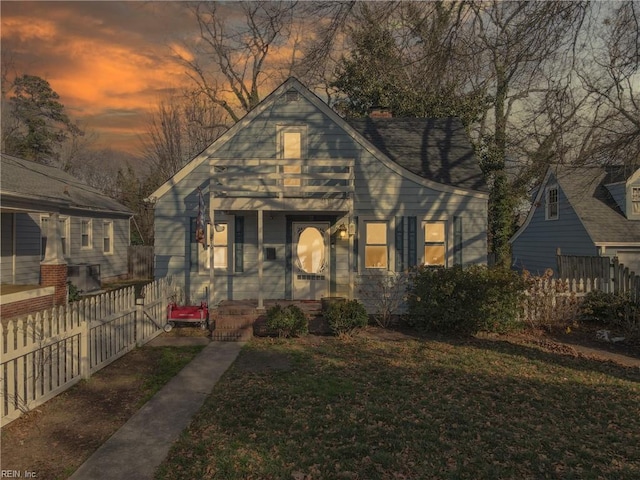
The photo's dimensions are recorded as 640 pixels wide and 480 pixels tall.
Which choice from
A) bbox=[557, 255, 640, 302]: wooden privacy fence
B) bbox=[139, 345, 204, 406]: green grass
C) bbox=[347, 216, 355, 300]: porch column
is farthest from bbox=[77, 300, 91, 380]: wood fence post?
bbox=[557, 255, 640, 302]: wooden privacy fence

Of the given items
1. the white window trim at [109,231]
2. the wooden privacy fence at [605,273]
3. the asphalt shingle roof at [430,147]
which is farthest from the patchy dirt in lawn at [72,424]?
the white window trim at [109,231]

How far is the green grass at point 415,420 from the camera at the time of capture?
466cm

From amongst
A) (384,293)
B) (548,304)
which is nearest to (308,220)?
(384,293)

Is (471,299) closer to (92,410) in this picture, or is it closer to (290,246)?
(290,246)

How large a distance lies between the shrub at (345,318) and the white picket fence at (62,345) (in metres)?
4.51

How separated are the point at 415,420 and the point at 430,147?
11.6 meters

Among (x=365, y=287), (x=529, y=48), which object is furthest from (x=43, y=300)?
(x=529, y=48)

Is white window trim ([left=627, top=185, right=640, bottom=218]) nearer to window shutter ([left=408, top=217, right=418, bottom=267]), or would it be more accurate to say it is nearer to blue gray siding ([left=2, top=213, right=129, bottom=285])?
window shutter ([left=408, top=217, right=418, bottom=267])

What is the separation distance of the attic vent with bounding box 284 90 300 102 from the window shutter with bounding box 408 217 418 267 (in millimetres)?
5112

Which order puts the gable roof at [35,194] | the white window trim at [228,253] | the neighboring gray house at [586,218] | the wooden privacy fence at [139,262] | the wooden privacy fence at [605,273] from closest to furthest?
1. the wooden privacy fence at [605,273]
2. the gable roof at [35,194]
3. the white window trim at [228,253]
4. the neighboring gray house at [586,218]
5. the wooden privacy fence at [139,262]

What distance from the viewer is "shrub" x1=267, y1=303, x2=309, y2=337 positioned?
1049cm

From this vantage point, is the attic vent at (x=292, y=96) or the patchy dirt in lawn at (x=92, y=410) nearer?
the patchy dirt in lawn at (x=92, y=410)

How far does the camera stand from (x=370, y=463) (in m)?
4.70

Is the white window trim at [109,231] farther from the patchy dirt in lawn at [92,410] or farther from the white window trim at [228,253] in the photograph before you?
the patchy dirt in lawn at [92,410]
